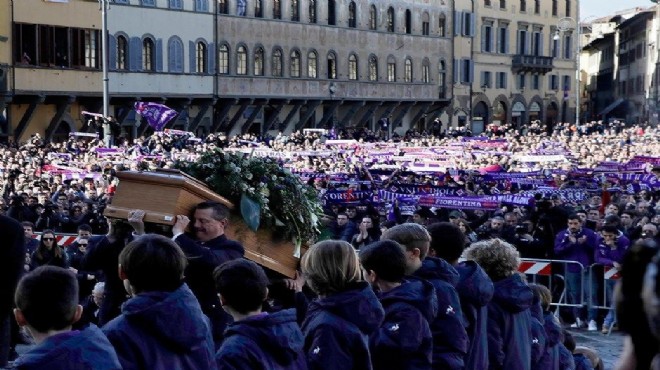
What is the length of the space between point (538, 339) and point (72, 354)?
391 centimetres

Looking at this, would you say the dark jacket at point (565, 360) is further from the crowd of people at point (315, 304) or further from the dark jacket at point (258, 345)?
the dark jacket at point (258, 345)

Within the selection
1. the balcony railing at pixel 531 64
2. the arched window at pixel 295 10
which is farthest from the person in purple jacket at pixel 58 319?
the balcony railing at pixel 531 64

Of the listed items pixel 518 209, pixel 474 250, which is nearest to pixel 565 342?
pixel 474 250

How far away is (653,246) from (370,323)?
3124 mm

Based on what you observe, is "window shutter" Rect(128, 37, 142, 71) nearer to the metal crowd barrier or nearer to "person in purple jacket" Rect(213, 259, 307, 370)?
the metal crowd barrier

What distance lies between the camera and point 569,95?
291ft

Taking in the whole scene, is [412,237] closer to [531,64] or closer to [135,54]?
[135,54]

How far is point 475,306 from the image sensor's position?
7.22m

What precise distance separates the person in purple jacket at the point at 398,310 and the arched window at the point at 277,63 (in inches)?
2161

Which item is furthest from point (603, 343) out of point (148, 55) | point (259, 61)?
point (259, 61)

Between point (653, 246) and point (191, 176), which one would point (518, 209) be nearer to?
point (191, 176)

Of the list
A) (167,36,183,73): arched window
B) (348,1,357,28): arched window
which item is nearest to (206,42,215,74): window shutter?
(167,36,183,73): arched window

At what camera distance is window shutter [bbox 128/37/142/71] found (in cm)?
5187

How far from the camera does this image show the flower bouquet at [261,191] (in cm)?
768
